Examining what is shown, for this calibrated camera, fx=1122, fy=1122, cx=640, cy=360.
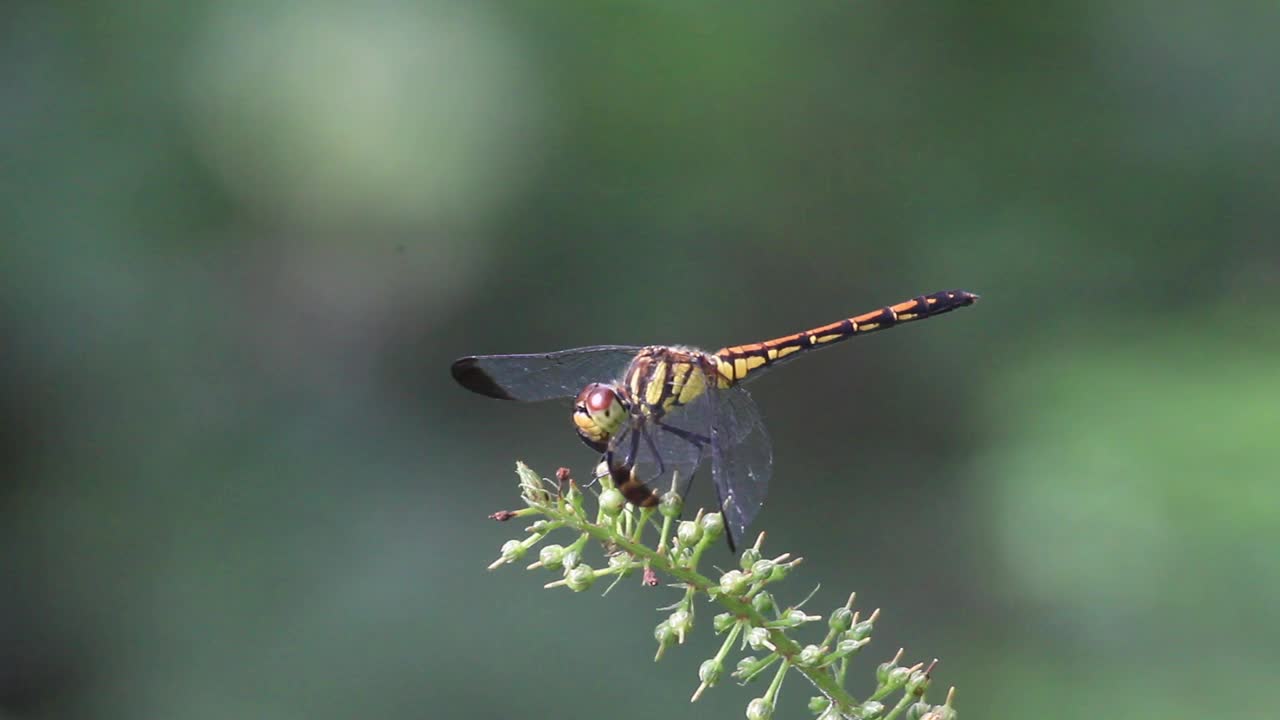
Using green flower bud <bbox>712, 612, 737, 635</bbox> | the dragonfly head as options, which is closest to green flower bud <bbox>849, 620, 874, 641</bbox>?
green flower bud <bbox>712, 612, 737, 635</bbox>

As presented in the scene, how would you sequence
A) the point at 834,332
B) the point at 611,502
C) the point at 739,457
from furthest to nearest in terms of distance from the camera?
1. the point at 834,332
2. the point at 739,457
3. the point at 611,502

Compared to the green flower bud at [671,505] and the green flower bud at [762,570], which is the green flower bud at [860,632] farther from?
the green flower bud at [671,505]

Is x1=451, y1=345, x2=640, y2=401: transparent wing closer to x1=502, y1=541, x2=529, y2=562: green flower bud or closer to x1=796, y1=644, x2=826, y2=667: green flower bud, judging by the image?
x1=502, y1=541, x2=529, y2=562: green flower bud

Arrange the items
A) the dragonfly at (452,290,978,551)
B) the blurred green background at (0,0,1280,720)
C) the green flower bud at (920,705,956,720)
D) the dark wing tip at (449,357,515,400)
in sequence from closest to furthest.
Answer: the green flower bud at (920,705,956,720) < the dragonfly at (452,290,978,551) < the dark wing tip at (449,357,515,400) < the blurred green background at (0,0,1280,720)

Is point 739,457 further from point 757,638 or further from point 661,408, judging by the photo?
point 757,638

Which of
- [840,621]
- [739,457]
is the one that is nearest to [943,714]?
[840,621]

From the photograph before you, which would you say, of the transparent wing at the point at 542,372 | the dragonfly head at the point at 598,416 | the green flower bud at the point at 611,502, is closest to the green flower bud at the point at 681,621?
the green flower bud at the point at 611,502
